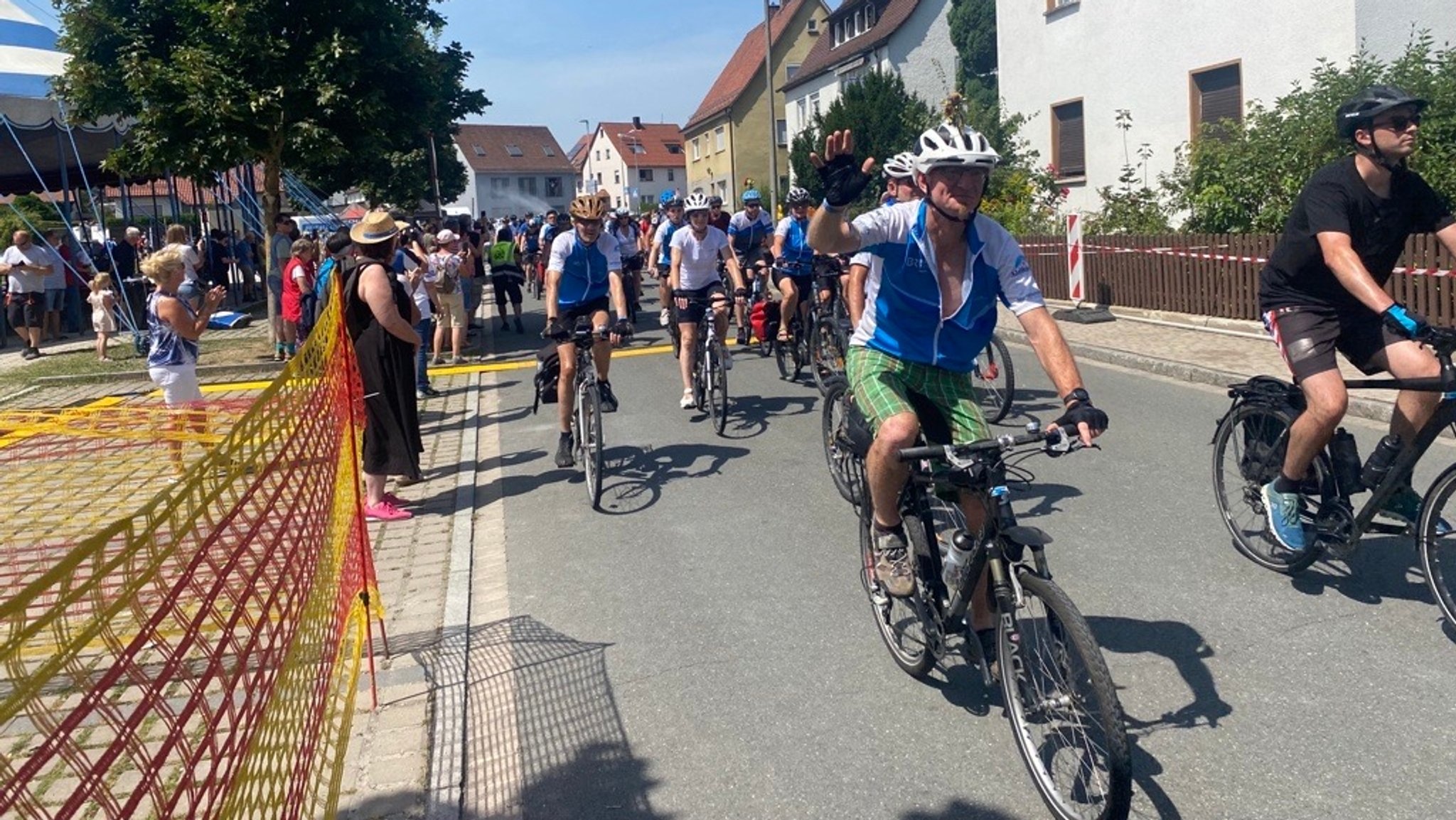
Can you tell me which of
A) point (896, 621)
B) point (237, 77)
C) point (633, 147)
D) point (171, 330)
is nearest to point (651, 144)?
point (633, 147)

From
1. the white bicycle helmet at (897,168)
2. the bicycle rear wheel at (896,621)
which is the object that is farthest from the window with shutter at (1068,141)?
the bicycle rear wheel at (896,621)

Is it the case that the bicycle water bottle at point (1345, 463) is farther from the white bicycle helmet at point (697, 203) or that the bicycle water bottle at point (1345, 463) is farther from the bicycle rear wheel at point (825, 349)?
the white bicycle helmet at point (697, 203)

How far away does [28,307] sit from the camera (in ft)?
61.2

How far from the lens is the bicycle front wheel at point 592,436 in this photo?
7.46 meters

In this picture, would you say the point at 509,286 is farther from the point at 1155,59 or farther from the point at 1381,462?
the point at 1381,462

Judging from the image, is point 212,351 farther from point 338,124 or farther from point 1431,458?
point 1431,458

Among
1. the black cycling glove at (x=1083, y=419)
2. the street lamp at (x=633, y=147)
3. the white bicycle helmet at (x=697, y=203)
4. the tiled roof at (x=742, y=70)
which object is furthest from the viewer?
the street lamp at (x=633, y=147)

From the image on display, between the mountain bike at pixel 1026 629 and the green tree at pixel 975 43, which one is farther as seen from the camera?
the green tree at pixel 975 43

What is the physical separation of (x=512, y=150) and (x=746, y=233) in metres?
104

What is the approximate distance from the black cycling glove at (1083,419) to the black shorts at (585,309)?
5.21m

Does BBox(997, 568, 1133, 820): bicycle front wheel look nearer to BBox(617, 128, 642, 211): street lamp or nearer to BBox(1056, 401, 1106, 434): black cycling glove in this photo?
BBox(1056, 401, 1106, 434): black cycling glove

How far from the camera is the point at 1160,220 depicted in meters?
17.9

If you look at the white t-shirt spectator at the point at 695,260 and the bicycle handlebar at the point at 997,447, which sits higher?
the white t-shirt spectator at the point at 695,260

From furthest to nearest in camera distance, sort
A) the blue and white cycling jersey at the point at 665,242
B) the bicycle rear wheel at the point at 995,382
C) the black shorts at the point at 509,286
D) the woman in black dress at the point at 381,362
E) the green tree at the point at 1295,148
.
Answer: the black shorts at the point at 509,286, the blue and white cycling jersey at the point at 665,242, the green tree at the point at 1295,148, the bicycle rear wheel at the point at 995,382, the woman in black dress at the point at 381,362
